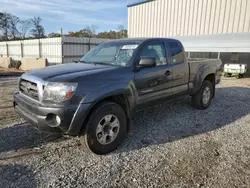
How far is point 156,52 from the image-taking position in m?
4.18

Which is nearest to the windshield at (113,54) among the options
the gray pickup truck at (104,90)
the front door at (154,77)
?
the gray pickup truck at (104,90)

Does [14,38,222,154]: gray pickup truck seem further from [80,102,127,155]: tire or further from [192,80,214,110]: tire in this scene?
[192,80,214,110]: tire

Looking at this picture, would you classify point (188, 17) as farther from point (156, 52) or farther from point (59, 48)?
point (156, 52)

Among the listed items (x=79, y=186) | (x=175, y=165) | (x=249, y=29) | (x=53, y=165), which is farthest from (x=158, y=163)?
(x=249, y=29)

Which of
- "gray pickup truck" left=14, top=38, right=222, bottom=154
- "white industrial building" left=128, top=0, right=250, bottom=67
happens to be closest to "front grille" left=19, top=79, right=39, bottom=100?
"gray pickup truck" left=14, top=38, right=222, bottom=154

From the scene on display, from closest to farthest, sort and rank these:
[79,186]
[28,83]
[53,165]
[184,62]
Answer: [79,186] → [53,165] → [28,83] → [184,62]

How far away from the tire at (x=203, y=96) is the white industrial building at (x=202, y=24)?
27.4 feet

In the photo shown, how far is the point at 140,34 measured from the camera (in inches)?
826

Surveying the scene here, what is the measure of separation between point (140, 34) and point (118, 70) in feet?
61.2

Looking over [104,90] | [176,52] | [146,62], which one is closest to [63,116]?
[104,90]

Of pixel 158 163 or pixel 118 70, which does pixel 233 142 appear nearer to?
pixel 158 163

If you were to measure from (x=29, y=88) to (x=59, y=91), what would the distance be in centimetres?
72

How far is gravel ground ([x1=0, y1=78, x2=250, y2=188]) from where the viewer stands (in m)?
2.63

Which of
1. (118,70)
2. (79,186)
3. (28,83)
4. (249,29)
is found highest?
(249,29)
